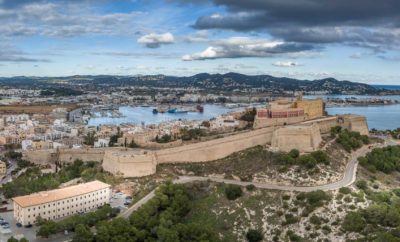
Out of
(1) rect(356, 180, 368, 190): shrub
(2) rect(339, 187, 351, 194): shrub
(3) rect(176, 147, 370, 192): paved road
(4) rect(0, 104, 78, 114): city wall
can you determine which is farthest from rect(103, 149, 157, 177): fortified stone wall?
(4) rect(0, 104, 78, 114): city wall

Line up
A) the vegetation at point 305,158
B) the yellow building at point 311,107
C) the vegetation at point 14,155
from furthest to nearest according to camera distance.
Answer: the vegetation at point 14,155 < the yellow building at point 311,107 < the vegetation at point 305,158

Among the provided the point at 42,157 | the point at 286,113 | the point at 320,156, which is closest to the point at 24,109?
the point at 42,157

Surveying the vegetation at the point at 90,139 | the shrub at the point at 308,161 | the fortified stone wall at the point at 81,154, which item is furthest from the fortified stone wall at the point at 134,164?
the vegetation at the point at 90,139

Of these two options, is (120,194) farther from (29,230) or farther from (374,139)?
(374,139)

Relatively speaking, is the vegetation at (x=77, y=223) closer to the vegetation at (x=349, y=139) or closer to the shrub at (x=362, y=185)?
the shrub at (x=362, y=185)

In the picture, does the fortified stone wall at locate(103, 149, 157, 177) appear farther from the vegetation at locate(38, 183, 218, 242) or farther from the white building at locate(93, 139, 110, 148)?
the white building at locate(93, 139, 110, 148)

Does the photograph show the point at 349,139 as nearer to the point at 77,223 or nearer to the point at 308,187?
the point at 308,187

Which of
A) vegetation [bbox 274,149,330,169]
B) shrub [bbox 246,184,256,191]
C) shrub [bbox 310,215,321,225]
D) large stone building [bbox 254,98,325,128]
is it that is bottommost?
shrub [bbox 310,215,321,225]
